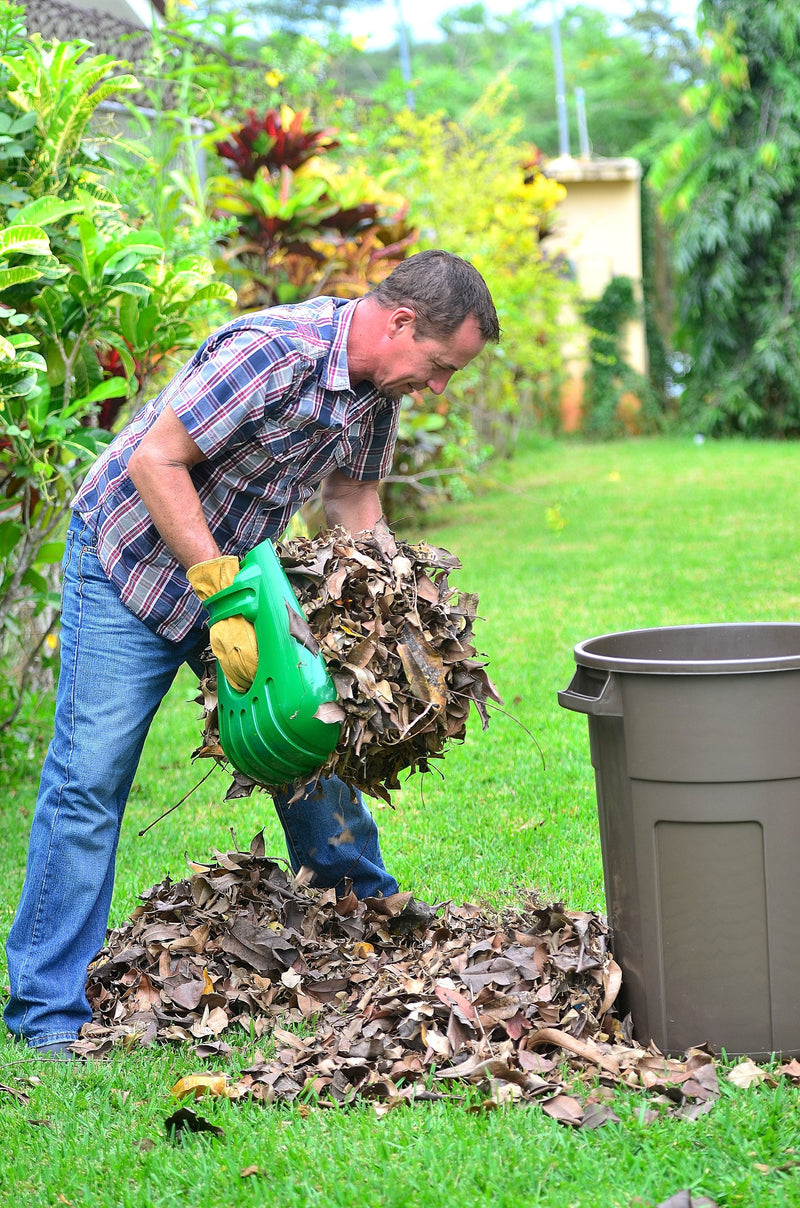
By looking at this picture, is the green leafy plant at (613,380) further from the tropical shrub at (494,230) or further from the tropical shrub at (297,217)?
the tropical shrub at (297,217)

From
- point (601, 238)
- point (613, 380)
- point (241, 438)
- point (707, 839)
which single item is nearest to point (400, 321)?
point (241, 438)

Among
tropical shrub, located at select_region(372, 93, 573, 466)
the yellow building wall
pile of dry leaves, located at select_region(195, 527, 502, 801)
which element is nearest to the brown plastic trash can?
pile of dry leaves, located at select_region(195, 527, 502, 801)

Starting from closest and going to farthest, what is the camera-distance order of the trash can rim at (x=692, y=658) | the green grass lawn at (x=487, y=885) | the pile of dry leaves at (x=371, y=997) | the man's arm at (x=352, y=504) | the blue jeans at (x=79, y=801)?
1. the green grass lawn at (x=487, y=885)
2. the trash can rim at (x=692, y=658)
3. the pile of dry leaves at (x=371, y=997)
4. the blue jeans at (x=79, y=801)
5. the man's arm at (x=352, y=504)

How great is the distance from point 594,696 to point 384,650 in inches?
18.4

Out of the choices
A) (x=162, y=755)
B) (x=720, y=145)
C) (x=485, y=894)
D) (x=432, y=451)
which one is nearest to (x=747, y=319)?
(x=720, y=145)

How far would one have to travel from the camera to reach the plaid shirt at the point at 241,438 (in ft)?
8.86

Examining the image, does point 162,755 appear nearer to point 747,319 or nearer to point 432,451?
point 432,451

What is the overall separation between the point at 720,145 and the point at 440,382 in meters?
15.2

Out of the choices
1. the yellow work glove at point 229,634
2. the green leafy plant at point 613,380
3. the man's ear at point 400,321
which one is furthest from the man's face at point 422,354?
the green leafy plant at point 613,380

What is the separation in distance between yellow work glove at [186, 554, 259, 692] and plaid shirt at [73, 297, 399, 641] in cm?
24

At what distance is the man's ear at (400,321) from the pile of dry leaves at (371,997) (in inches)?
57.1

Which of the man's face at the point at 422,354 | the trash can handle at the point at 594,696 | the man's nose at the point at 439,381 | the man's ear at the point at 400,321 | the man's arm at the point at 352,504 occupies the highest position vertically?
the man's ear at the point at 400,321

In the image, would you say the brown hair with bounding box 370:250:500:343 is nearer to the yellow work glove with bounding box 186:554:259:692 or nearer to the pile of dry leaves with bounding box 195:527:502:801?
the pile of dry leaves with bounding box 195:527:502:801

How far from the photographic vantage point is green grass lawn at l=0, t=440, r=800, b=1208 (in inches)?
86.3
